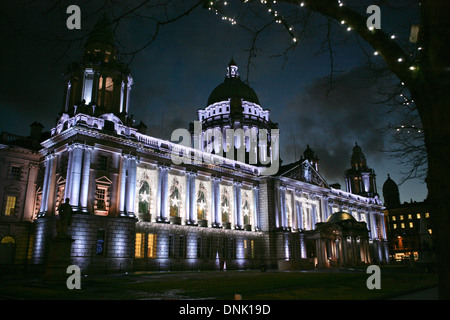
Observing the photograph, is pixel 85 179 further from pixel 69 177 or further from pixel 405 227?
pixel 405 227

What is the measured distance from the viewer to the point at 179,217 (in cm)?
4625

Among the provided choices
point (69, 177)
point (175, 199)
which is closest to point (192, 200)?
point (175, 199)

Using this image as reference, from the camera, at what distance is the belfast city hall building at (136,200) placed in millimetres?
37062

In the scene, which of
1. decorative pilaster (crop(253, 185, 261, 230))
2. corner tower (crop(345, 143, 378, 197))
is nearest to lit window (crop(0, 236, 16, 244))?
decorative pilaster (crop(253, 185, 261, 230))

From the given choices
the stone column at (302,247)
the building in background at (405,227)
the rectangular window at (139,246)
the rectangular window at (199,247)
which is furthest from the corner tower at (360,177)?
the rectangular window at (139,246)

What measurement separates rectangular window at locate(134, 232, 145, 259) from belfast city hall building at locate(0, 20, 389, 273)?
0.38 feet

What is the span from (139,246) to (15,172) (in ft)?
58.4

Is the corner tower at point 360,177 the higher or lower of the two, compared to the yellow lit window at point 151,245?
higher

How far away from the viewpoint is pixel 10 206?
1630 inches

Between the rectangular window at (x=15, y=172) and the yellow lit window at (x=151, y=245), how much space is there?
17.6 metres

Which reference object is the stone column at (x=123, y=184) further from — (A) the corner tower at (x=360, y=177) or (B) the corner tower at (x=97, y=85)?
(A) the corner tower at (x=360, y=177)
